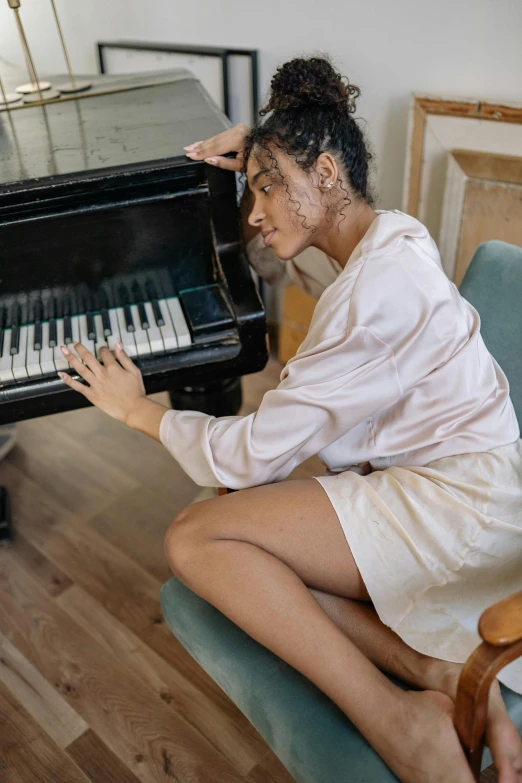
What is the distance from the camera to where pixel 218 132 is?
1.49 meters

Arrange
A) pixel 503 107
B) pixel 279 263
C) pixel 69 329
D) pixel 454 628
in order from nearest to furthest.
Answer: pixel 454 628 < pixel 69 329 < pixel 279 263 < pixel 503 107

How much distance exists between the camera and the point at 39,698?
1608mm

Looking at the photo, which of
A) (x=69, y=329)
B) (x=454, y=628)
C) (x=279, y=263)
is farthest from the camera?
(x=279, y=263)

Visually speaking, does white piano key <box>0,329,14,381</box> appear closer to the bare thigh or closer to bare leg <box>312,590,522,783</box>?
the bare thigh

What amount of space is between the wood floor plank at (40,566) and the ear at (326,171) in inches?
52.2

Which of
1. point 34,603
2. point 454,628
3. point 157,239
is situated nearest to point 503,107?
point 157,239

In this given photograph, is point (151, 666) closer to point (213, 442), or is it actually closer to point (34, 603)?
point (34, 603)

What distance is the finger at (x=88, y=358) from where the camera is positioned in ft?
4.45

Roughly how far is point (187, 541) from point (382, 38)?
5.49ft

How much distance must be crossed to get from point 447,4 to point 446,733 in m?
1.82

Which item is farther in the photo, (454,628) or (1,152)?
(1,152)

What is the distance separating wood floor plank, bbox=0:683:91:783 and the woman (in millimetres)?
654

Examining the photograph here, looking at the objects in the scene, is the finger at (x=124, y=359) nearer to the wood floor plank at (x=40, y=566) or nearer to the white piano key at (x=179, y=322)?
the white piano key at (x=179, y=322)

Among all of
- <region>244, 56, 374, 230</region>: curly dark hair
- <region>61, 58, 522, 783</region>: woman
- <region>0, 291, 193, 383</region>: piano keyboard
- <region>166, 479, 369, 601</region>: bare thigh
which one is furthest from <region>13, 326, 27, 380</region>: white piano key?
<region>244, 56, 374, 230</region>: curly dark hair
